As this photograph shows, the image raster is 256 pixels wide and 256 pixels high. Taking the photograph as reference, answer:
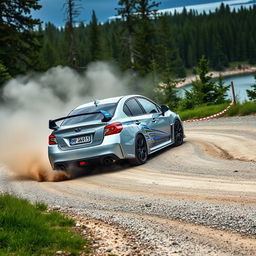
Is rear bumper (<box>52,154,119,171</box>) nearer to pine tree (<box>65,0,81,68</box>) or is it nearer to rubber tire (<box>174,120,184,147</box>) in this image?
rubber tire (<box>174,120,184,147</box>)

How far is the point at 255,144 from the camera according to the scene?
11750mm

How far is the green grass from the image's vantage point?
15.7 feet

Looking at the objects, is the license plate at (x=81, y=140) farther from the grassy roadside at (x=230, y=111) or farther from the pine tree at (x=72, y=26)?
the pine tree at (x=72, y=26)

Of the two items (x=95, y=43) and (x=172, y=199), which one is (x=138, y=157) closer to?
(x=172, y=199)

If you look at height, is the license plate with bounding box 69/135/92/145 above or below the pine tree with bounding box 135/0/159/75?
below

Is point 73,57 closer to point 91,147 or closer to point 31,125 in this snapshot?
point 31,125

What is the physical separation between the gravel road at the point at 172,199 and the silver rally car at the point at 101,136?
0.40m

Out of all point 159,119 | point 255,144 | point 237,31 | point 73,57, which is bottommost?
point 255,144

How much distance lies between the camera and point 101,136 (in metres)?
9.88

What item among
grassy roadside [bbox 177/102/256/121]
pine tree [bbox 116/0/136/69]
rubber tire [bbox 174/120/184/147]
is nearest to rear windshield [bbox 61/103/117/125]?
rubber tire [bbox 174/120/184/147]

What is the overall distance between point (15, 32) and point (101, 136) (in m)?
25.4

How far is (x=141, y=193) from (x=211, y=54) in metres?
158

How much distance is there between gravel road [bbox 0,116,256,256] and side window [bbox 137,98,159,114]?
1.16 meters

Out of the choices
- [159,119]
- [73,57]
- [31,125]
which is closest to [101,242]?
[159,119]
